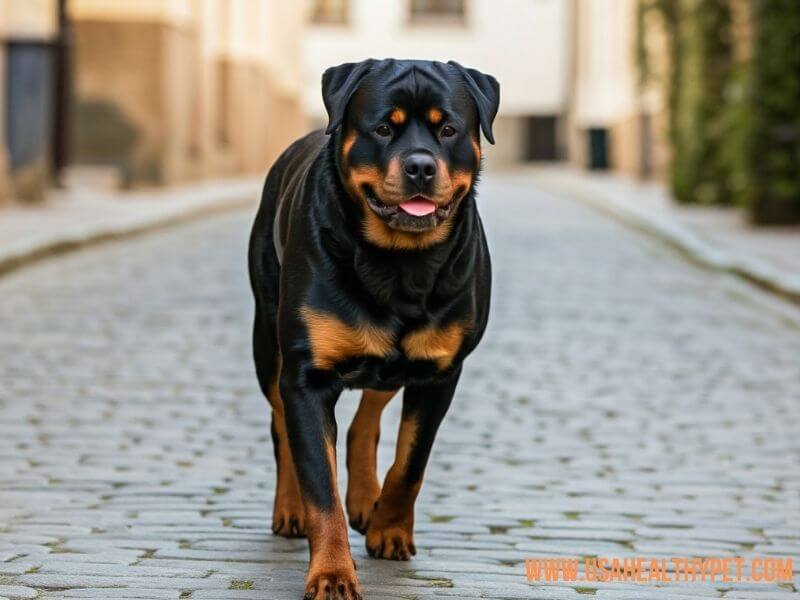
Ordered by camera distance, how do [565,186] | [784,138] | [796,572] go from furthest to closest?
1. [565,186]
2. [784,138]
3. [796,572]

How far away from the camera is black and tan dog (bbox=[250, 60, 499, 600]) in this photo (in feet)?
14.5

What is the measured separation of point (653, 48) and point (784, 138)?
11322mm

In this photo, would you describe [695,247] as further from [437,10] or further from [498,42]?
[437,10]

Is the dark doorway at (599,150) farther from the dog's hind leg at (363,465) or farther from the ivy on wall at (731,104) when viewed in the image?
the dog's hind leg at (363,465)

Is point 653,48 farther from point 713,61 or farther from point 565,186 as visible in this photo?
point 713,61

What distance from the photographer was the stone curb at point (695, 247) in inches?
483

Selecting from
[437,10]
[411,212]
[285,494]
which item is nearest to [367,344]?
[411,212]

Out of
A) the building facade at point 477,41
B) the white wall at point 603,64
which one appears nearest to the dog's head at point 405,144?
the white wall at point 603,64

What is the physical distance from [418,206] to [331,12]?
157 ft

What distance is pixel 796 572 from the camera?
16.0 feet

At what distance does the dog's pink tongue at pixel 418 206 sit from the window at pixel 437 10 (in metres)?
47.9

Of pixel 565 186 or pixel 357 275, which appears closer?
pixel 357 275

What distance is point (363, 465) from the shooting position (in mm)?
5223

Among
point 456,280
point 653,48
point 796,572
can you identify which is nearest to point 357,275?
point 456,280
